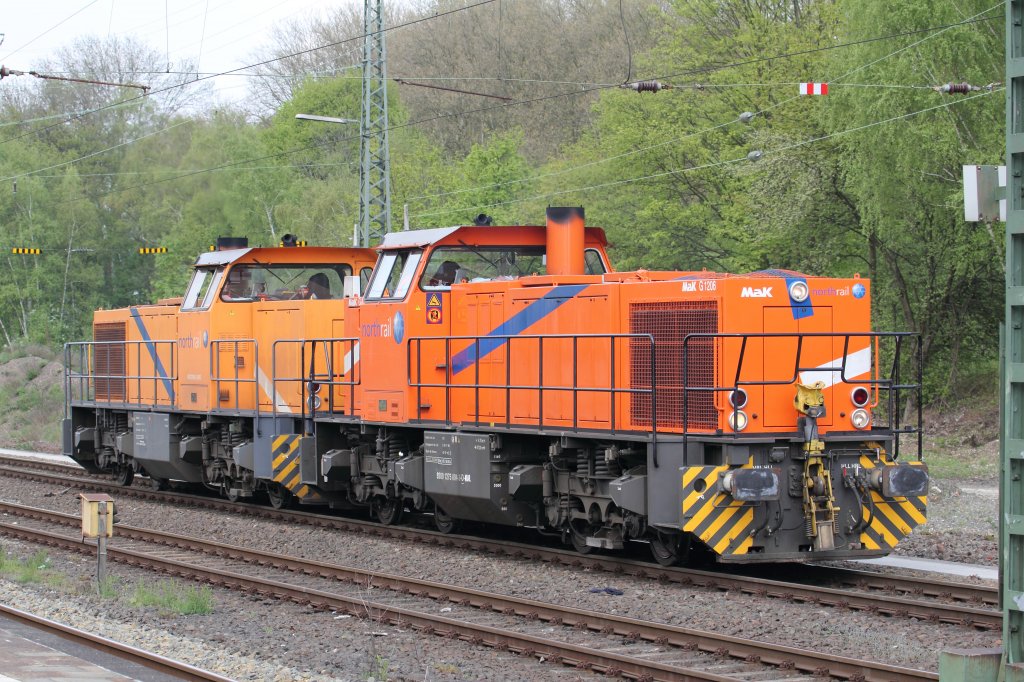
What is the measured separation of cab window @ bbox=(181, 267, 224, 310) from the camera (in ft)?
58.5

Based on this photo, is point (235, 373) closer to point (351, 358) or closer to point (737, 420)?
point (351, 358)

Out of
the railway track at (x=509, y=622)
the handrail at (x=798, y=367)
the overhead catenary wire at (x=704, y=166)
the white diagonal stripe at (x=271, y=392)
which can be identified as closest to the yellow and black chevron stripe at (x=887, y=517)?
the handrail at (x=798, y=367)

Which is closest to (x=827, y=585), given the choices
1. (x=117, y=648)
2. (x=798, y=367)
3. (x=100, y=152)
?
(x=798, y=367)

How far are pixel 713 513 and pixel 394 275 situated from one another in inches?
212

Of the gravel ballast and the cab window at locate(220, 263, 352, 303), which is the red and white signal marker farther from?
the gravel ballast

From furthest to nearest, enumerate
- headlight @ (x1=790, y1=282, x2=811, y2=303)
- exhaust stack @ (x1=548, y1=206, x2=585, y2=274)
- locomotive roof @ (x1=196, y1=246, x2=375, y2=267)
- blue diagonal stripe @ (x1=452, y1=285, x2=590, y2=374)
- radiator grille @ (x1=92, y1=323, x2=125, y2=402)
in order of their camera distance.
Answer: radiator grille @ (x1=92, y1=323, x2=125, y2=402), locomotive roof @ (x1=196, y1=246, x2=375, y2=267), exhaust stack @ (x1=548, y1=206, x2=585, y2=274), blue diagonal stripe @ (x1=452, y1=285, x2=590, y2=374), headlight @ (x1=790, y1=282, x2=811, y2=303)

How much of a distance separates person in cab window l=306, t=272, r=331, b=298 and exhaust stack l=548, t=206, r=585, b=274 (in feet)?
17.6

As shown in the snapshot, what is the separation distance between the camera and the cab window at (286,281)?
17812mm

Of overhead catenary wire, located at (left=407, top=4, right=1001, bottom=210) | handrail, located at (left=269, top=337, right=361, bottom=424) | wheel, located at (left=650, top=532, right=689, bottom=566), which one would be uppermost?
overhead catenary wire, located at (left=407, top=4, right=1001, bottom=210)

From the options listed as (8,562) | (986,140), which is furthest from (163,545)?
(986,140)

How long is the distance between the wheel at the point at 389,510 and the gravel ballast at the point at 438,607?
1.08 m

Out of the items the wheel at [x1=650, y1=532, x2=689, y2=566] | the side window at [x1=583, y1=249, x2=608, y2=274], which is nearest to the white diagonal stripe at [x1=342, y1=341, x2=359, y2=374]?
the side window at [x1=583, y1=249, x2=608, y2=274]

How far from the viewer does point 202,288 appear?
18.3 metres

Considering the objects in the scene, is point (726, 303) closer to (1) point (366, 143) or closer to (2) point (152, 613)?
(2) point (152, 613)
